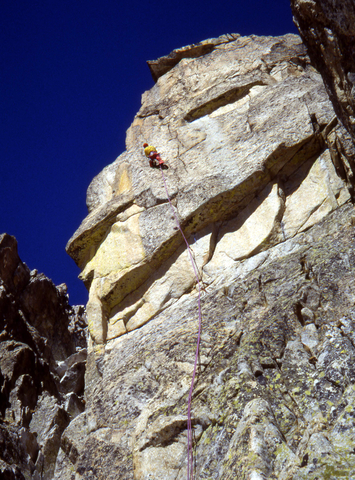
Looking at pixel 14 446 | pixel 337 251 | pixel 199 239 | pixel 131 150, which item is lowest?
pixel 14 446

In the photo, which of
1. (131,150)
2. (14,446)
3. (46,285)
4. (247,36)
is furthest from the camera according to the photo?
(46,285)

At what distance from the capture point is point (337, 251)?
28.3 feet

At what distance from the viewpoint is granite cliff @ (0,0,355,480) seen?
6574mm

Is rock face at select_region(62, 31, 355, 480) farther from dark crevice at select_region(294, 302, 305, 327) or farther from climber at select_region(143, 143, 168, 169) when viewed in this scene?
climber at select_region(143, 143, 168, 169)

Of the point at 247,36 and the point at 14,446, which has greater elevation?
the point at 247,36

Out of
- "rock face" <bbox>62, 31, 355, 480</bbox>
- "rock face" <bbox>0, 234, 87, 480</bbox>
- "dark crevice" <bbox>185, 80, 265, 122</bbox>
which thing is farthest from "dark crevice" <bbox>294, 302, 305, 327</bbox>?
"dark crevice" <bbox>185, 80, 265, 122</bbox>

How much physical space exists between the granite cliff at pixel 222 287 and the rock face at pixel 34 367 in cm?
9

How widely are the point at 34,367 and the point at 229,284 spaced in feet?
37.1

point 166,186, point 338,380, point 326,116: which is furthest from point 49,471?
point 326,116

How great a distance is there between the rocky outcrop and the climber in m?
6.34

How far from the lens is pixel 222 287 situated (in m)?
10.2

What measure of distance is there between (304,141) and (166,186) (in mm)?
4196

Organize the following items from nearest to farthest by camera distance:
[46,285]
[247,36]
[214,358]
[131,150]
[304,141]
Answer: [214,358] < [304,141] < [131,150] < [247,36] < [46,285]

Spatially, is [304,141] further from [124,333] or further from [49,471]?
[49,471]
